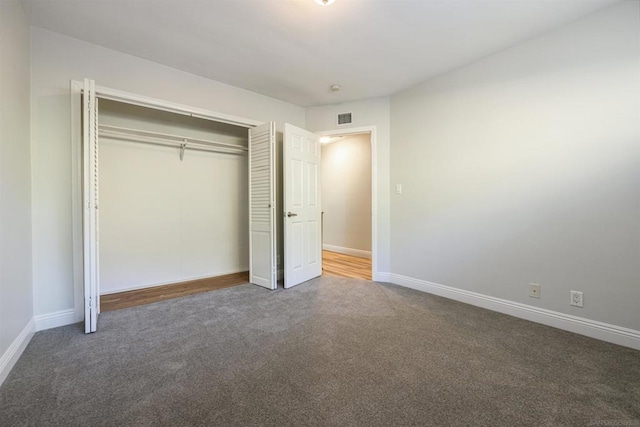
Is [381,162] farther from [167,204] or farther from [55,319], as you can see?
[55,319]

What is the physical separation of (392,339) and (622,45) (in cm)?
285

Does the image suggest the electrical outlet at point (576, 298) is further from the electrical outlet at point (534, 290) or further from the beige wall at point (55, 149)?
the beige wall at point (55, 149)

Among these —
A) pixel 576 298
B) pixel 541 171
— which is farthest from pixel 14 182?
pixel 576 298

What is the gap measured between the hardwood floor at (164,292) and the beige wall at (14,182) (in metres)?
0.72

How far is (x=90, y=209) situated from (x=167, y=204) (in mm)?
1388

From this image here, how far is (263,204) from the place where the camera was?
3412mm

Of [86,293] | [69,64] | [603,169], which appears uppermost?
[69,64]

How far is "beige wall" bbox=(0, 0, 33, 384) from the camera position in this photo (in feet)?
5.42

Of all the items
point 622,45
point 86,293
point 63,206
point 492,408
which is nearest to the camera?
point 492,408

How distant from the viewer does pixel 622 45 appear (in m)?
1.95

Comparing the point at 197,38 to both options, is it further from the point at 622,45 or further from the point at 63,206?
the point at 622,45

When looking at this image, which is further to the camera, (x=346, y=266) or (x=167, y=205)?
(x=346, y=266)

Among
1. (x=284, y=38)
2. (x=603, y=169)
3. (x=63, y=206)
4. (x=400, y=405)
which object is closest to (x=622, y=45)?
(x=603, y=169)

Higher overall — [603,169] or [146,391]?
[603,169]
